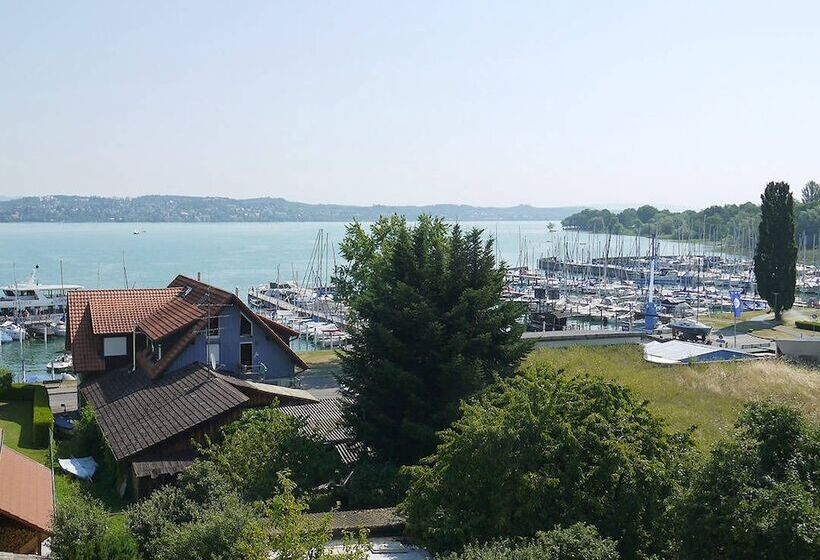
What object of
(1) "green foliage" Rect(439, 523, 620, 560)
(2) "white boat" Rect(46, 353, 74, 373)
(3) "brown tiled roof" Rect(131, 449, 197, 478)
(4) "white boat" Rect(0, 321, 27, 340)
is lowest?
(4) "white boat" Rect(0, 321, 27, 340)

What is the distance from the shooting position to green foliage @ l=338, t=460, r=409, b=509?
20625 mm

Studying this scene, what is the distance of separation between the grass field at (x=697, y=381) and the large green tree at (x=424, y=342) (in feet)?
6.99

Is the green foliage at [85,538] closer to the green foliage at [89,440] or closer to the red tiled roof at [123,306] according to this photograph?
the green foliage at [89,440]

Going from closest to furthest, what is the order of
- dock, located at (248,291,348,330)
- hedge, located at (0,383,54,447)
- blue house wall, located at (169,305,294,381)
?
hedge, located at (0,383,54,447) → blue house wall, located at (169,305,294,381) → dock, located at (248,291,348,330)

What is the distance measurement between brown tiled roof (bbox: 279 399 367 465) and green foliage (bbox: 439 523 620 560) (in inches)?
→ 437

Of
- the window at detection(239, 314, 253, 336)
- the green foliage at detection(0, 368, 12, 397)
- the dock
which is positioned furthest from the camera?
the dock

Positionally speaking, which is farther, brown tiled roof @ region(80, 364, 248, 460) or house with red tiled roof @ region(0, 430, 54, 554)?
brown tiled roof @ region(80, 364, 248, 460)

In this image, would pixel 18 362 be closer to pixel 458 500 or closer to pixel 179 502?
pixel 179 502

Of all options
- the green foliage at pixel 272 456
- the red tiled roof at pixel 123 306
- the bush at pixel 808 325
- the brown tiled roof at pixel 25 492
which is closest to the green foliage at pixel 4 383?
the red tiled roof at pixel 123 306

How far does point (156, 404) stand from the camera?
87.7 ft

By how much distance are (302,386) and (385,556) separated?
2248cm

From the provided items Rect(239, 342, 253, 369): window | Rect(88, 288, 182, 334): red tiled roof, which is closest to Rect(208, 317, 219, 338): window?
Rect(239, 342, 253, 369): window

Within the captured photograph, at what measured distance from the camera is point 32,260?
164 metres

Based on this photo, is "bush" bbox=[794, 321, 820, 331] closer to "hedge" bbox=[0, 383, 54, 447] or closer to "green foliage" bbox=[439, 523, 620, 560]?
"hedge" bbox=[0, 383, 54, 447]
